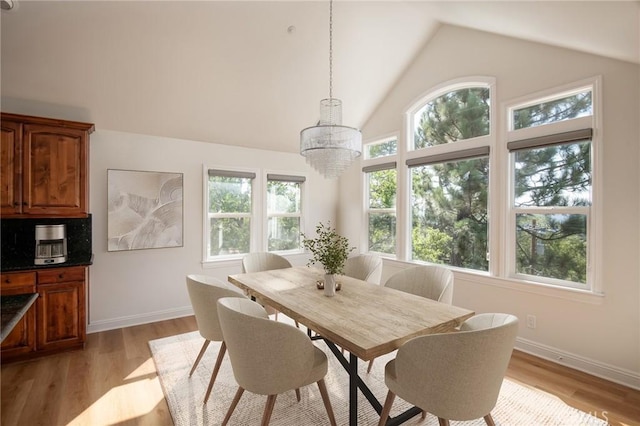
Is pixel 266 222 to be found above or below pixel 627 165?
below

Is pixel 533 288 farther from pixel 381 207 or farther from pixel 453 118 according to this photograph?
pixel 381 207

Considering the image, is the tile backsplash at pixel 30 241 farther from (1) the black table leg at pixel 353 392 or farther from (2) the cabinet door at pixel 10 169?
(1) the black table leg at pixel 353 392

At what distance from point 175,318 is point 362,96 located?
3908 mm

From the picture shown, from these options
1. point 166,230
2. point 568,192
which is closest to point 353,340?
point 568,192

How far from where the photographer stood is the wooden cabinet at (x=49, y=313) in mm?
2783

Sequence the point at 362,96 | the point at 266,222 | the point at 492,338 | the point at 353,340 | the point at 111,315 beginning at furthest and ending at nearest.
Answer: the point at 266,222, the point at 362,96, the point at 111,315, the point at 353,340, the point at 492,338

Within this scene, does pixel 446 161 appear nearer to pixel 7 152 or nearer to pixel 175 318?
pixel 175 318

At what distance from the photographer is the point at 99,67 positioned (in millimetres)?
3096

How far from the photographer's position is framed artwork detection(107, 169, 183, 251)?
3.63 meters

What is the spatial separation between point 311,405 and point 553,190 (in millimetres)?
2850

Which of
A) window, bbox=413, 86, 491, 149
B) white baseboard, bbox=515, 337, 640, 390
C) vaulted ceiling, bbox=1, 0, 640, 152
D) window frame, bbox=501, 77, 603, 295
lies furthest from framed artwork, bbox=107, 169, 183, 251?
white baseboard, bbox=515, 337, 640, 390

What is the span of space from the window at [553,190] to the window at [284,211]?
3.02 meters

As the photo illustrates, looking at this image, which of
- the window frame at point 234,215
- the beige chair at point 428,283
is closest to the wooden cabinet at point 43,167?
the window frame at point 234,215

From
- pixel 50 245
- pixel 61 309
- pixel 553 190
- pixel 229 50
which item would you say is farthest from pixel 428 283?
pixel 50 245
